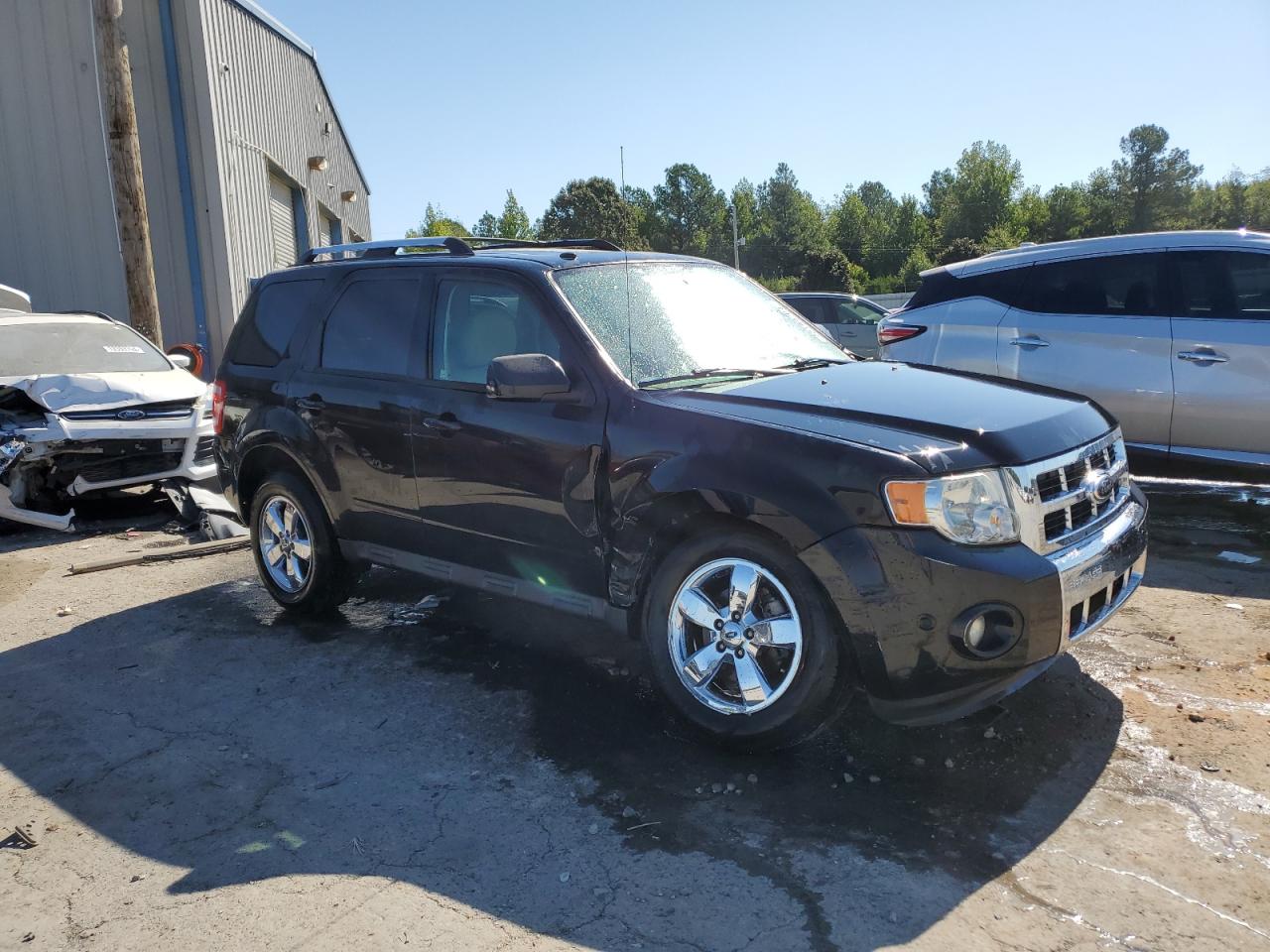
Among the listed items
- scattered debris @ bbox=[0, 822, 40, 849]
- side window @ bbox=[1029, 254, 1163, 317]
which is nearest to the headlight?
scattered debris @ bbox=[0, 822, 40, 849]

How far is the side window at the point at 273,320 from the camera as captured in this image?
5.39 m

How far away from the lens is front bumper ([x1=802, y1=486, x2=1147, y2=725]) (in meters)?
3.07

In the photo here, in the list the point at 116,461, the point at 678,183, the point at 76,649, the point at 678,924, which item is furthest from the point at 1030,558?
the point at 678,183

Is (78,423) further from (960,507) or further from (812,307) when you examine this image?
(812,307)

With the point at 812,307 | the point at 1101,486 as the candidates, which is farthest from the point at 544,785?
the point at 812,307

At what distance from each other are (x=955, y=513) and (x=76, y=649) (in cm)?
462

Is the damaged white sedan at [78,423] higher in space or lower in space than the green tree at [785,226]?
lower

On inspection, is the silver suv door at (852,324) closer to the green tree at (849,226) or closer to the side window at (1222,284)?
the side window at (1222,284)

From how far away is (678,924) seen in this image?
2.62 meters

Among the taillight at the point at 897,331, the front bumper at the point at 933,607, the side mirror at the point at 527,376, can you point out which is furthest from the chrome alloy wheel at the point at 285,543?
the taillight at the point at 897,331

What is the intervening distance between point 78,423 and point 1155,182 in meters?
120

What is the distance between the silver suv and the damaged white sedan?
20.8 ft

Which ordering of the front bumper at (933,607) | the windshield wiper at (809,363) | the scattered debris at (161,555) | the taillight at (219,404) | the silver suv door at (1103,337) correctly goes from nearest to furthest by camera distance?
the front bumper at (933,607), the windshield wiper at (809,363), the taillight at (219,404), the silver suv door at (1103,337), the scattered debris at (161,555)

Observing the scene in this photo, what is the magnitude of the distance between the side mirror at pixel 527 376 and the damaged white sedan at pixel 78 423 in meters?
5.55
